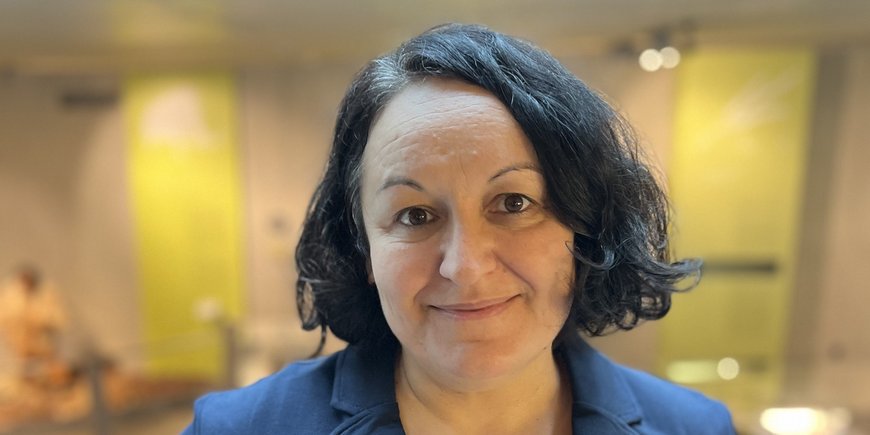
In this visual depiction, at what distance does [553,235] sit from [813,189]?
3114 mm

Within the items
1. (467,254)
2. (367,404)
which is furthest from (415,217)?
(367,404)

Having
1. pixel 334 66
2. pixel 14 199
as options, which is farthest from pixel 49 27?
pixel 14 199

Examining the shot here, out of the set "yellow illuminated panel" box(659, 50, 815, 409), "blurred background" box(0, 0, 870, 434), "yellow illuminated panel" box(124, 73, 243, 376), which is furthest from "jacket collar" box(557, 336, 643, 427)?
"yellow illuminated panel" box(124, 73, 243, 376)

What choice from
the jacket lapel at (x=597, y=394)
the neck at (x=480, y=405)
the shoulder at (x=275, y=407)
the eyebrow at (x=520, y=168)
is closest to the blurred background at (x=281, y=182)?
the jacket lapel at (x=597, y=394)

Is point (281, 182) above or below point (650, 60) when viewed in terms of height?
below

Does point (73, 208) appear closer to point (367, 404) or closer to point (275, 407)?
point (275, 407)

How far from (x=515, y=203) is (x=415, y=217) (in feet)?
0.48

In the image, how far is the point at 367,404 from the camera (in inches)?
41.3

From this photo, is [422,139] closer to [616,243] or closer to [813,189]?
[616,243]

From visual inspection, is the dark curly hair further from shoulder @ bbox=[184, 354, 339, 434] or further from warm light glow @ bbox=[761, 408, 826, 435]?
warm light glow @ bbox=[761, 408, 826, 435]

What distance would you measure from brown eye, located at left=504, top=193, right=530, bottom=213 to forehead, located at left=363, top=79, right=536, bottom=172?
56mm

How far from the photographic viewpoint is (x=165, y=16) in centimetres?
251

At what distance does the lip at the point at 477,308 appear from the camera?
0.88 meters

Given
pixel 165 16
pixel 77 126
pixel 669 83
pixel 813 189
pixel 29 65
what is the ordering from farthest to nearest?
pixel 77 126 → pixel 29 65 → pixel 813 189 → pixel 669 83 → pixel 165 16
